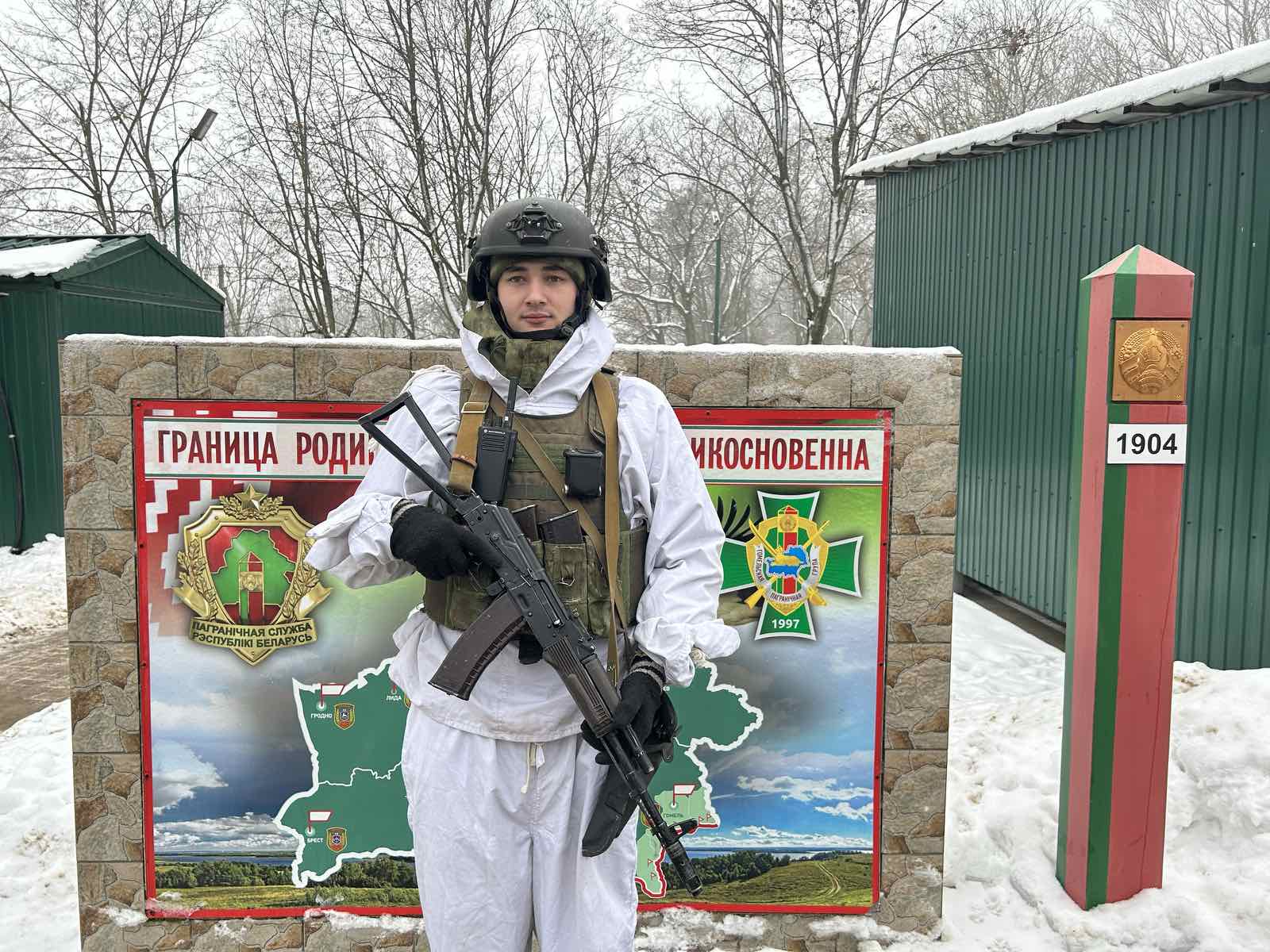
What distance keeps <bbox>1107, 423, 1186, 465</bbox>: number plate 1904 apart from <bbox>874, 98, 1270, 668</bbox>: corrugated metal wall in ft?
9.23

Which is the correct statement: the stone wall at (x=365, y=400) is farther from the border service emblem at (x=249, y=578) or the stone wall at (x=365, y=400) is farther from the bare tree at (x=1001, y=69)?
the bare tree at (x=1001, y=69)

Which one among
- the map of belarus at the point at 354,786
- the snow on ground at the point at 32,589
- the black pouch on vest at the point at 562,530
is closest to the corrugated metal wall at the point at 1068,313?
the map of belarus at the point at 354,786

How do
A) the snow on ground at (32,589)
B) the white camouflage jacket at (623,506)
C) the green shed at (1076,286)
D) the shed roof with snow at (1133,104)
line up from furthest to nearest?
the snow on ground at (32,589) → the green shed at (1076,286) → the shed roof with snow at (1133,104) → the white camouflage jacket at (623,506)

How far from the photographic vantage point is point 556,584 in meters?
2.10

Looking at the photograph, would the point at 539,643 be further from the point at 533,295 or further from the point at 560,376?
the point at 533,295

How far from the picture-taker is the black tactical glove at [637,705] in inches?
77.6

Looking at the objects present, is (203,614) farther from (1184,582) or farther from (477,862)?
(1184,582)

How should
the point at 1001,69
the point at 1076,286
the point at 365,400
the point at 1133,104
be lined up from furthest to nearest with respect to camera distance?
the point at 1001,69
the point at 1076,286
the point at 1133,104
the point at 365,400

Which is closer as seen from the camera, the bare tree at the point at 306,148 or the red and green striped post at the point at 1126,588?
the red and green striped post at the point at 1126,588

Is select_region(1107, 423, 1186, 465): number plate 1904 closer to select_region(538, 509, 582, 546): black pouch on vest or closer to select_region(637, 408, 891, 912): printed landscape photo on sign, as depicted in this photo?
select_region(637, 408, 891, 912): printed landscape photo on sign

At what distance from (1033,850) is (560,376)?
2.55m

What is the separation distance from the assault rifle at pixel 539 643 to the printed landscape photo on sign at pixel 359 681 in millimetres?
1135

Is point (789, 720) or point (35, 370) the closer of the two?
point (789, 720)

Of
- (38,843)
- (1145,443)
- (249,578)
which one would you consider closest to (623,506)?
(249,578)
